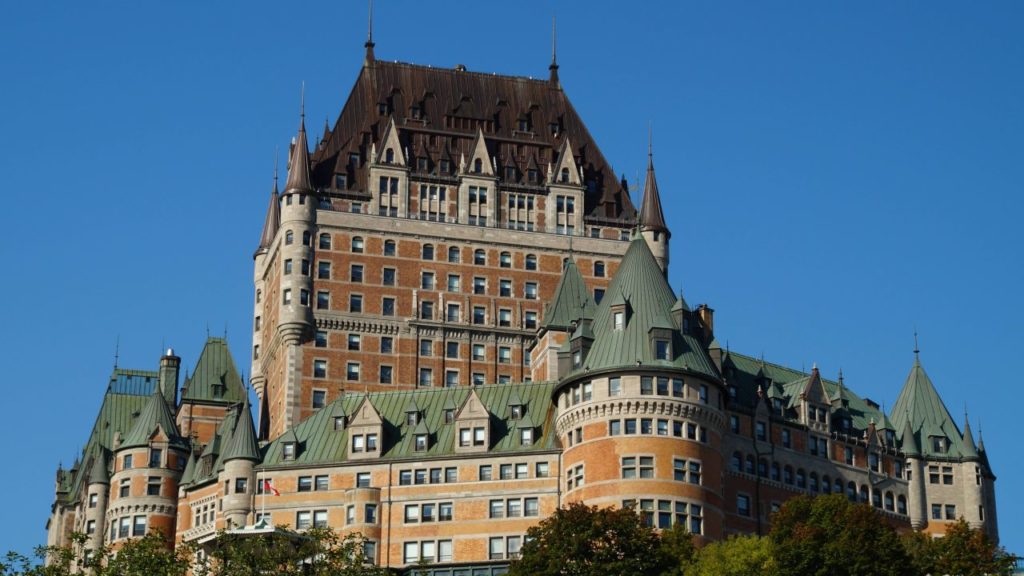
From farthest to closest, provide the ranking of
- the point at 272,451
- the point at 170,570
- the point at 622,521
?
the point at 272,451
the point at 622,521
the point at 170,570

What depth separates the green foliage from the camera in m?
135

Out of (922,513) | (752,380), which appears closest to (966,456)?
(922,513)

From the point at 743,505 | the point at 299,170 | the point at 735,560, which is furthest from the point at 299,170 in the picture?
the point at 735,560

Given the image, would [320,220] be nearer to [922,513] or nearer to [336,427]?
[336,427]

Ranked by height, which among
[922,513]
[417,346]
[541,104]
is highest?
[541,104]

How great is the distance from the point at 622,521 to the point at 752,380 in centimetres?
3304

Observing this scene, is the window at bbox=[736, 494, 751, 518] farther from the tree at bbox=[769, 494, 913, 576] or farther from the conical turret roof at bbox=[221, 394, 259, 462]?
the conical turret roof at bbox=[221, 394, 259, 462]

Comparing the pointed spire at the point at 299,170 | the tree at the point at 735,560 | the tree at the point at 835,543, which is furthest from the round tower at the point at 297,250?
the tree at the point at 735,560

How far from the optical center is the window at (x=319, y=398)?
171475mm

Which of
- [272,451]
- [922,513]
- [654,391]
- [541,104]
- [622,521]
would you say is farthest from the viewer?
[541,104]

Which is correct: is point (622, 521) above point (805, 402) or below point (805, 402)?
below

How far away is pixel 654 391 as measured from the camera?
143 m

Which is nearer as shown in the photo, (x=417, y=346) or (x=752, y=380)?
(x=752, y=380)

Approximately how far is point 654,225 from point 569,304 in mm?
25369
